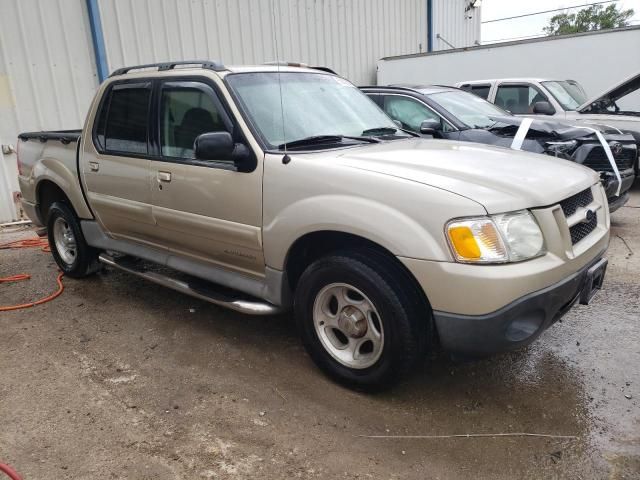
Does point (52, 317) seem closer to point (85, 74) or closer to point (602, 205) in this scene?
→ point (602, 205)

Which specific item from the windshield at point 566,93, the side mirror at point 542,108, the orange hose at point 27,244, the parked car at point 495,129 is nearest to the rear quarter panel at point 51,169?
the orange hose at point 27,244

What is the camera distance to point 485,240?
244cm

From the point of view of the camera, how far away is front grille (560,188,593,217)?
2.81 meters

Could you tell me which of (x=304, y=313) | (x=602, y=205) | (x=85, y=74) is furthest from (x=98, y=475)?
(x=85, y=74)

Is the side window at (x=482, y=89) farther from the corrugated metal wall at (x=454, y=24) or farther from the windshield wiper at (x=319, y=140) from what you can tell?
the corrugated metal wall at (x=454, y=24)

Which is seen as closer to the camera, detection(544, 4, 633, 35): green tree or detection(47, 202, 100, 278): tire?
detection(47, 202, 100, 278): tire

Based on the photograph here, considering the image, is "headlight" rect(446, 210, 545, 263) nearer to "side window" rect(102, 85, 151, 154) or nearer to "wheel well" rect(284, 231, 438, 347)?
"wheel well" rect(284, 231, 438, 347)

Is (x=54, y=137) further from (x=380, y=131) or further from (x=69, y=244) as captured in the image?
(x=380, y=131)

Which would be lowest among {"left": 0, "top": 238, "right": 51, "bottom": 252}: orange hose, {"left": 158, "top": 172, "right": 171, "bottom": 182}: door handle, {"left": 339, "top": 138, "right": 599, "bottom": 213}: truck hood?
{"left": 0, "top": 238, "right": 51, "bottom": 252}: orange hose

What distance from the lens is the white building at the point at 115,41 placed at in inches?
314

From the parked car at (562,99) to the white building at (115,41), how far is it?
3.99m

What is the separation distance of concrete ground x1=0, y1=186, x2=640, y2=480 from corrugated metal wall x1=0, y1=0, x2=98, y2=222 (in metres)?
4.98

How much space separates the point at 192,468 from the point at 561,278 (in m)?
2.00

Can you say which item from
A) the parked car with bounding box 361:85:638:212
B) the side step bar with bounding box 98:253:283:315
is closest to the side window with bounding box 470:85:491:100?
the parked car with bounding box 361:85:638:212
